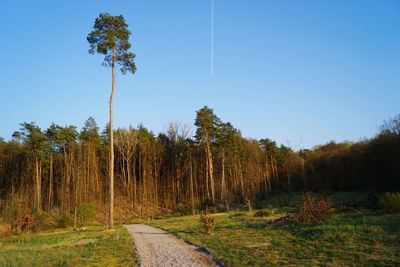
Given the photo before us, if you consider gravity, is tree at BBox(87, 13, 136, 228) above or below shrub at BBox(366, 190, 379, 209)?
above

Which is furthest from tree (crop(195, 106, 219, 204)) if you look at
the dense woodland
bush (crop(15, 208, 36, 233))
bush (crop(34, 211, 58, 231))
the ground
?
the ground

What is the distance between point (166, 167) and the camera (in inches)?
2283

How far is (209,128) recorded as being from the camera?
159 ft

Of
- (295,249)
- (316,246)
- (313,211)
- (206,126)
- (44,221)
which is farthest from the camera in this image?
(206,126)

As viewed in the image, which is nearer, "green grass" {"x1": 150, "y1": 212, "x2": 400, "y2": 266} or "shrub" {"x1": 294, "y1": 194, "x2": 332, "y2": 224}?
"green grass" {"x1": 150, "y1": 212, "x2": 400, "y2": 266}

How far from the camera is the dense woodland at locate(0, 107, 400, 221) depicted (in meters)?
43.7

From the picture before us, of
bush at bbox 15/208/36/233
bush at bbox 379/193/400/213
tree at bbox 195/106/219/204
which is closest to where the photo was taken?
bush at bbox 379/193/400/213

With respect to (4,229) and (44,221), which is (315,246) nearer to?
(4,229)

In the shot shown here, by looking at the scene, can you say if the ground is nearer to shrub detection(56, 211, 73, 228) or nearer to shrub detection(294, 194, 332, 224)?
shrub detection(294, 194, 332, 224)

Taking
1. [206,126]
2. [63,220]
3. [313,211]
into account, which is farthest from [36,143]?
[313,211]

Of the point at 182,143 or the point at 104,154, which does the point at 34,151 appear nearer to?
the point at 104,154

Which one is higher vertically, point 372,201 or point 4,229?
point 372,201

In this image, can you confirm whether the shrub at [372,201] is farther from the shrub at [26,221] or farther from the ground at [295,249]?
the shrub at [26,221]

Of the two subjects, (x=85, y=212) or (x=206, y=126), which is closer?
(x=85, y=212)
